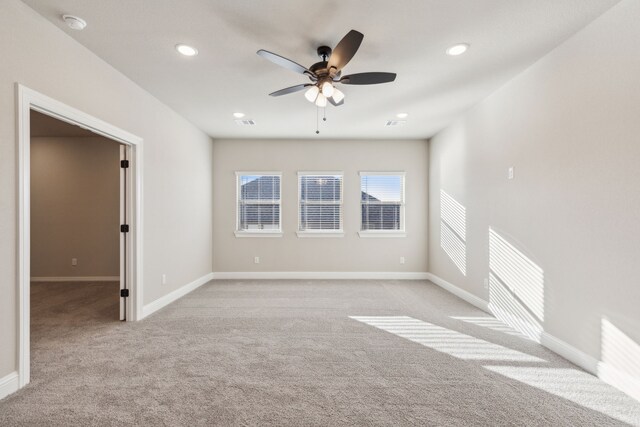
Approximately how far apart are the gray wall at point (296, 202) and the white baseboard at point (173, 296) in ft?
1.77

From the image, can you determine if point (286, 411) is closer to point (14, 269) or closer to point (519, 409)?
point (519, 409)

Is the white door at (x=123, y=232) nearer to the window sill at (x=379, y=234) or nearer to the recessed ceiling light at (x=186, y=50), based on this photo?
the recessed ceiling light at (x=186, y=50)

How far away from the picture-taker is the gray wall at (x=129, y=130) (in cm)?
205

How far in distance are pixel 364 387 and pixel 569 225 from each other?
2271 millimetres

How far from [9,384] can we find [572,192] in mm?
4638

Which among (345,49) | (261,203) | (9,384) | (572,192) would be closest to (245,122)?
(261,203)

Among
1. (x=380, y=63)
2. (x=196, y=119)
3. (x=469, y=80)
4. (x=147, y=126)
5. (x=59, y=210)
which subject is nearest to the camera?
(x=380, y=63)

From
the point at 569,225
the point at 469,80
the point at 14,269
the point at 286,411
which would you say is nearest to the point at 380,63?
the point at 469,80

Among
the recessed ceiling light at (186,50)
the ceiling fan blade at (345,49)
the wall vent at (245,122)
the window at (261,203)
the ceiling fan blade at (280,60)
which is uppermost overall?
the wall vent at (245,122)

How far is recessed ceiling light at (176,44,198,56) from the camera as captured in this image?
106 inches

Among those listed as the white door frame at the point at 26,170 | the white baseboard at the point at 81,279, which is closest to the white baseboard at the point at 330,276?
the white baseboard at the point at 81,279

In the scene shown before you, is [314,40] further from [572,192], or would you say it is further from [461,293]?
[461,293]

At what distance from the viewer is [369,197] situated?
19.7 ft

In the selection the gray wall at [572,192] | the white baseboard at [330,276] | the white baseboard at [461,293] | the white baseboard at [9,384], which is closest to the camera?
the white baseboard at [9,384]
